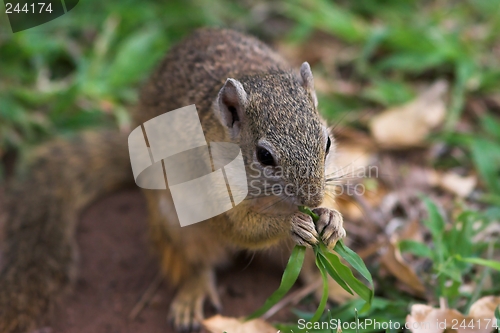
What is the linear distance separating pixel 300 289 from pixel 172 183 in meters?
1.04

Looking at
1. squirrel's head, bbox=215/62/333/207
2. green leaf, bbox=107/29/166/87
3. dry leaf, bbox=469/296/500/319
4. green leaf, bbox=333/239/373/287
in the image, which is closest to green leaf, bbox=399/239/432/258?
dry leaf, bbox=469/296/500/319

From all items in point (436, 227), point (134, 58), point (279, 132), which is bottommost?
point (436, 227)

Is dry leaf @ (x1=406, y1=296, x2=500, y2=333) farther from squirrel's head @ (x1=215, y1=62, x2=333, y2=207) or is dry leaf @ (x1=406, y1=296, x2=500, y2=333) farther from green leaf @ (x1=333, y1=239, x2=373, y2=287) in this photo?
squirrel's head @ (x1=215, y1=62, x2=333, y2=207)

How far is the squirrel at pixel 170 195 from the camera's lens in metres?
2.70

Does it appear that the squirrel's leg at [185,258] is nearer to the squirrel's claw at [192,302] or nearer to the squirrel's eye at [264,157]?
the squirrel's claw at [192,302]

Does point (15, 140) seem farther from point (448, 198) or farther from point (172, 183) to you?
point (448, 198)

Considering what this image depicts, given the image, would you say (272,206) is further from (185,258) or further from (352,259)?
(185,258)

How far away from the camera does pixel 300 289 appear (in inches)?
137

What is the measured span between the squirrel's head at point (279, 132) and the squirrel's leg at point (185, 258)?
712 millimetres

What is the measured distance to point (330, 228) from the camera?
259cm

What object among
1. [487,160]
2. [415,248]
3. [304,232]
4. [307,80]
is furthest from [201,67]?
[487,160]

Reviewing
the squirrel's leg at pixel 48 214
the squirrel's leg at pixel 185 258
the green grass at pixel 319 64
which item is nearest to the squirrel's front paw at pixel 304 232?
the squirrel's leg at pixel 185 258

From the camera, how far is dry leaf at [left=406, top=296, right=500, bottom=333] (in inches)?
107

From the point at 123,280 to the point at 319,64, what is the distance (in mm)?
2968
